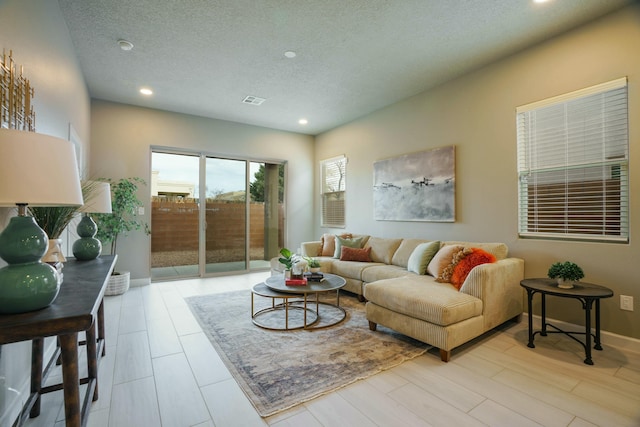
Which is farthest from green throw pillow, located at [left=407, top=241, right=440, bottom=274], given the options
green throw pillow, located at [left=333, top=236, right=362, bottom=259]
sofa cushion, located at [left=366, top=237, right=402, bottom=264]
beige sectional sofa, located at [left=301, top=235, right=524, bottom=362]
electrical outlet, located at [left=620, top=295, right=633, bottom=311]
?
electrical outlet, located at [left=620, top=295, right=633, bottom=311]

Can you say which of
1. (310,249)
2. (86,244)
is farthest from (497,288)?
(86,244)

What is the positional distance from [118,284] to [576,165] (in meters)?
5.78

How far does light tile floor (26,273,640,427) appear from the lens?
169 centimetres

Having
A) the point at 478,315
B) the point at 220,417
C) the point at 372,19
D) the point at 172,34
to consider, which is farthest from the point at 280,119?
the point at 220,417

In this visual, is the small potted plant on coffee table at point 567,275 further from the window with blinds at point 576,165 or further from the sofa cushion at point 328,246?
the sofa cushion at point 328,246

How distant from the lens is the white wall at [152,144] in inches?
185

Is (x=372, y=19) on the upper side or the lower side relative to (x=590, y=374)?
upper

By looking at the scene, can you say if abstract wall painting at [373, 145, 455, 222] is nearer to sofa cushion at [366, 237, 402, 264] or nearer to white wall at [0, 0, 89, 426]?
sofa cushion at [366, 237, 402, 264]

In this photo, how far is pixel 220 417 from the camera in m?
1.71

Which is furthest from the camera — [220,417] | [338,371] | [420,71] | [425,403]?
[420,71]

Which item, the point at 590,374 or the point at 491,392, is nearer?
the point at 491,392

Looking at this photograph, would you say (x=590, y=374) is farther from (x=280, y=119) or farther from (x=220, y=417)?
(x=280, y=119)

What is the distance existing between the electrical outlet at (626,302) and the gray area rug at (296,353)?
5.69ft

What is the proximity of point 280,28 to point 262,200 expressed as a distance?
3746mm
